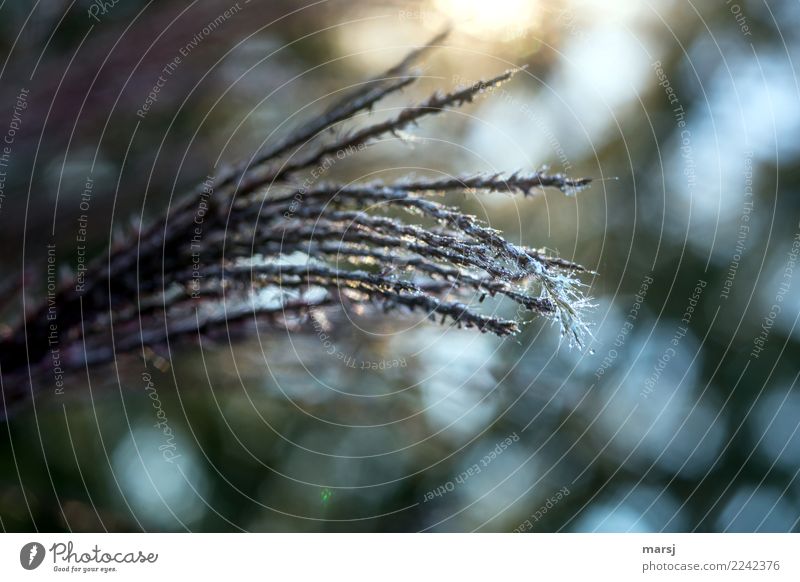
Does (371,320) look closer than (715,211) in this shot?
Yes

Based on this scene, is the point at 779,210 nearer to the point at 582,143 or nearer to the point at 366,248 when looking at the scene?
the point at 582,143

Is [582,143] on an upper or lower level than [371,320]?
upper
